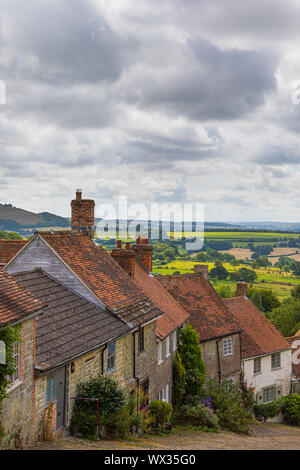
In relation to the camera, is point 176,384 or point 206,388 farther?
point 206,388

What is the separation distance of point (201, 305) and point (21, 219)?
4093 centimetres

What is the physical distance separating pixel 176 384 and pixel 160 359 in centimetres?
304

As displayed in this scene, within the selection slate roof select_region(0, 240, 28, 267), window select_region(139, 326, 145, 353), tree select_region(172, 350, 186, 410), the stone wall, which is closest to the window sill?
the stone wall

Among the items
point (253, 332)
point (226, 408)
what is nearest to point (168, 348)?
point (226, 408)

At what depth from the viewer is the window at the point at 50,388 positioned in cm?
1223

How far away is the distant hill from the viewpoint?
61.0m

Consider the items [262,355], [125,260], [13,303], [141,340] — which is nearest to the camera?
[13,303]

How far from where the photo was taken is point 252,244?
16675 centimetres

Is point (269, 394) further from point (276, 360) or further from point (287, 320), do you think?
point (287, 320)

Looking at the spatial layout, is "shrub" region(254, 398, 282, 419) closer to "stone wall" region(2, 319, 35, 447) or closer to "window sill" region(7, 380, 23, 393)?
"stone wall" region(2, 319, 35, 447)

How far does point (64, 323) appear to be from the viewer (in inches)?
560
